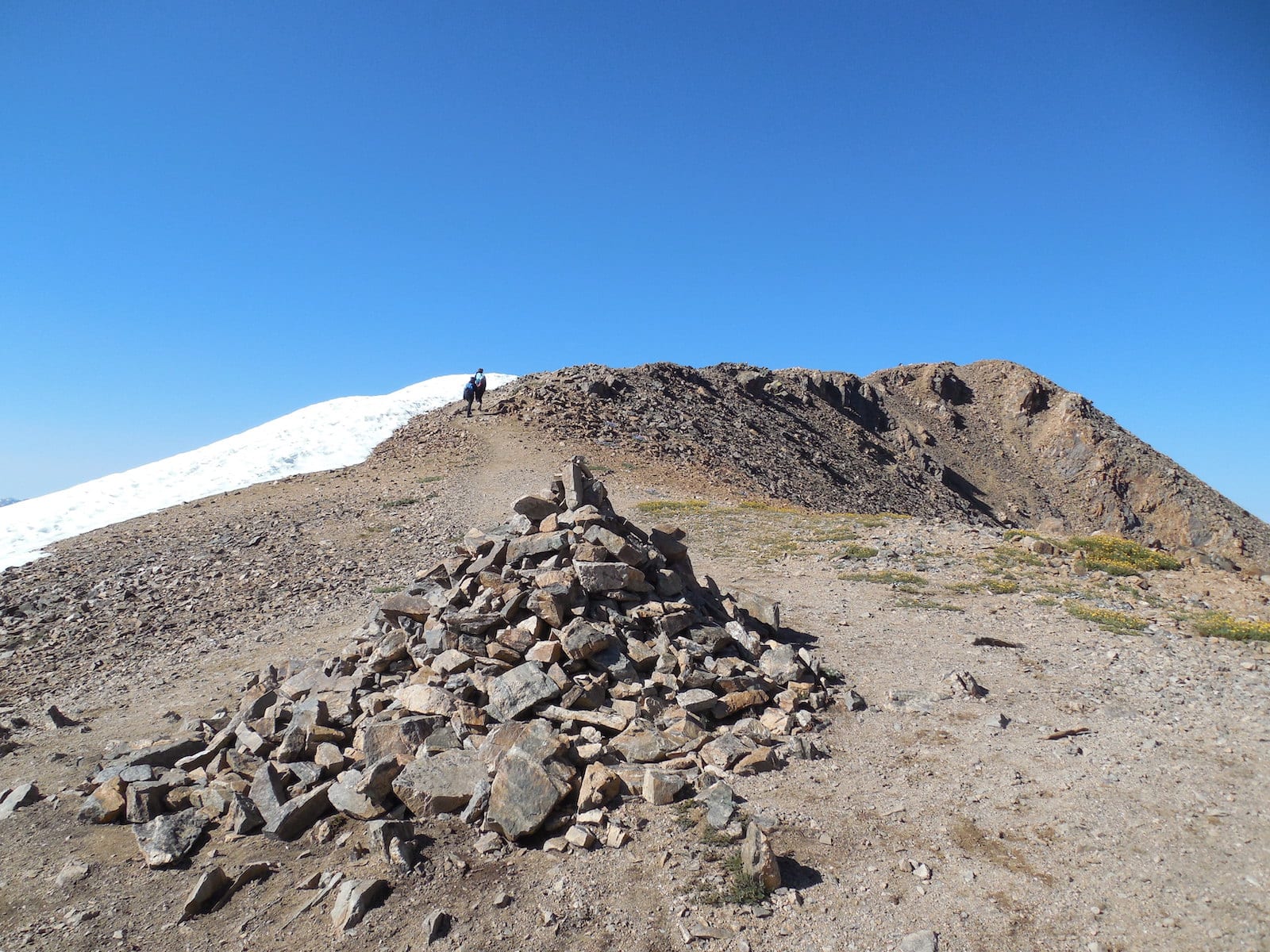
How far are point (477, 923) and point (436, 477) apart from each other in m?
21.0

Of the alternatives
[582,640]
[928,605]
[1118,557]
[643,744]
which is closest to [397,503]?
[582,640]

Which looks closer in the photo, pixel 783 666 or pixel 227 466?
pixel 783 666

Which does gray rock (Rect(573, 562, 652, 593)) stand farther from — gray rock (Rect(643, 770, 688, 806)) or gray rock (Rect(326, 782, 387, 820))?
gray rock (Rect(326, 782, 387, 820))

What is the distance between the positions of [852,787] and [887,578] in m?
8.42

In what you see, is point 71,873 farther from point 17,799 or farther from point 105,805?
point 17,799

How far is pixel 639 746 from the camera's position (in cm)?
664

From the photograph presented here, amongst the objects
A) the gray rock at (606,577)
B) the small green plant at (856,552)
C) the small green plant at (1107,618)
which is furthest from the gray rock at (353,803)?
the small green plant at (856,552)

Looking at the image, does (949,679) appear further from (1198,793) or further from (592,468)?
(592,468)

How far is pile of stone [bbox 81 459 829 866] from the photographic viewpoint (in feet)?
19.4

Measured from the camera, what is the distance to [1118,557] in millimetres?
15195

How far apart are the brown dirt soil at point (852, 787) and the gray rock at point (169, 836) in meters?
0.15

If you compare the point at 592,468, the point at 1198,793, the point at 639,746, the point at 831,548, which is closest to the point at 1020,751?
the point at 1198,793

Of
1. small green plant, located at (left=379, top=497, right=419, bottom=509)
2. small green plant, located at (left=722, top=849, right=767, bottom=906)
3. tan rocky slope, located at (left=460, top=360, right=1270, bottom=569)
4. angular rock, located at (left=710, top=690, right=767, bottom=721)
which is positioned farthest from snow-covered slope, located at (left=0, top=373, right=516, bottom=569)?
small green plant, located at (left=722, top=849, right=767, bottom=906)

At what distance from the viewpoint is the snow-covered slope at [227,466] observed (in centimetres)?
2084
